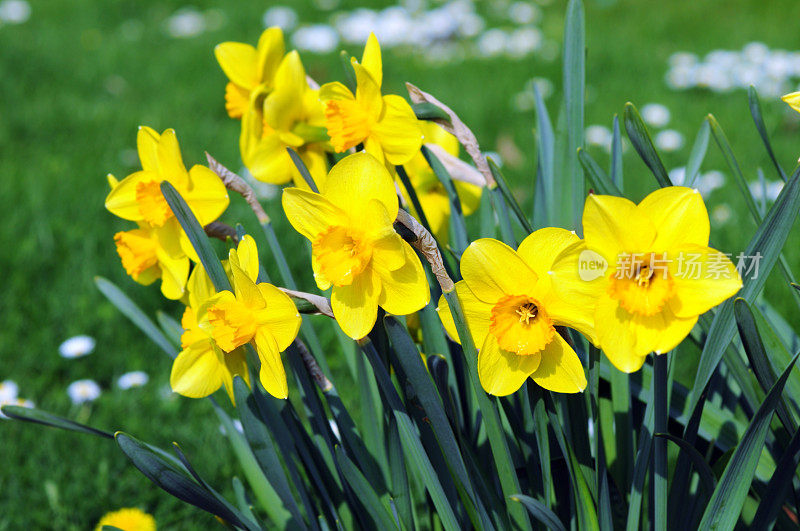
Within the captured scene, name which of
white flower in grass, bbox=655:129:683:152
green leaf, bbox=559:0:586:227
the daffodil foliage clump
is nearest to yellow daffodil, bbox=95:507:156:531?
the daffodil foliage clump

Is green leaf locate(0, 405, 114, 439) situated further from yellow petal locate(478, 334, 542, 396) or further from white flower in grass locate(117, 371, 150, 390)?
white flower in grass locate(117, 371, 150, 390)

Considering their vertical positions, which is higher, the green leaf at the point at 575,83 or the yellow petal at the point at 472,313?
the green leaf at the point at 575,83

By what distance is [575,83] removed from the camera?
0.99 metres

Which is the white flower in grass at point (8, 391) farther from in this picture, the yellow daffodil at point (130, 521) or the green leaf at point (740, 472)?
the green leaf at point (740, 472)

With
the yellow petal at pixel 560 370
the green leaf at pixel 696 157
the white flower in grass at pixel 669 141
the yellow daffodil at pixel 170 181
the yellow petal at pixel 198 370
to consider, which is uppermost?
the yellow daffodil at pixel 170 181

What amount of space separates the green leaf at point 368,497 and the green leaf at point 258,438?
90 mm

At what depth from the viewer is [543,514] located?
2.43 feet

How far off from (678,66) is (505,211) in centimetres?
295

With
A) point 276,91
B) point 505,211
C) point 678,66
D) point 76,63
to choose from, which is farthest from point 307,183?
point 76,63

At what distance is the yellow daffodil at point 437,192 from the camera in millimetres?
1024

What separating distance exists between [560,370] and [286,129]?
437 millimetres

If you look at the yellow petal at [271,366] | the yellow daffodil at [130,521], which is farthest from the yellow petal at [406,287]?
the yellow daffodil at [130,521]

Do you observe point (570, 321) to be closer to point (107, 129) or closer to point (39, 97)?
point (107, 129)

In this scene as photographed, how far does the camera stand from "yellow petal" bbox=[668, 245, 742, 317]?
0.59 m
